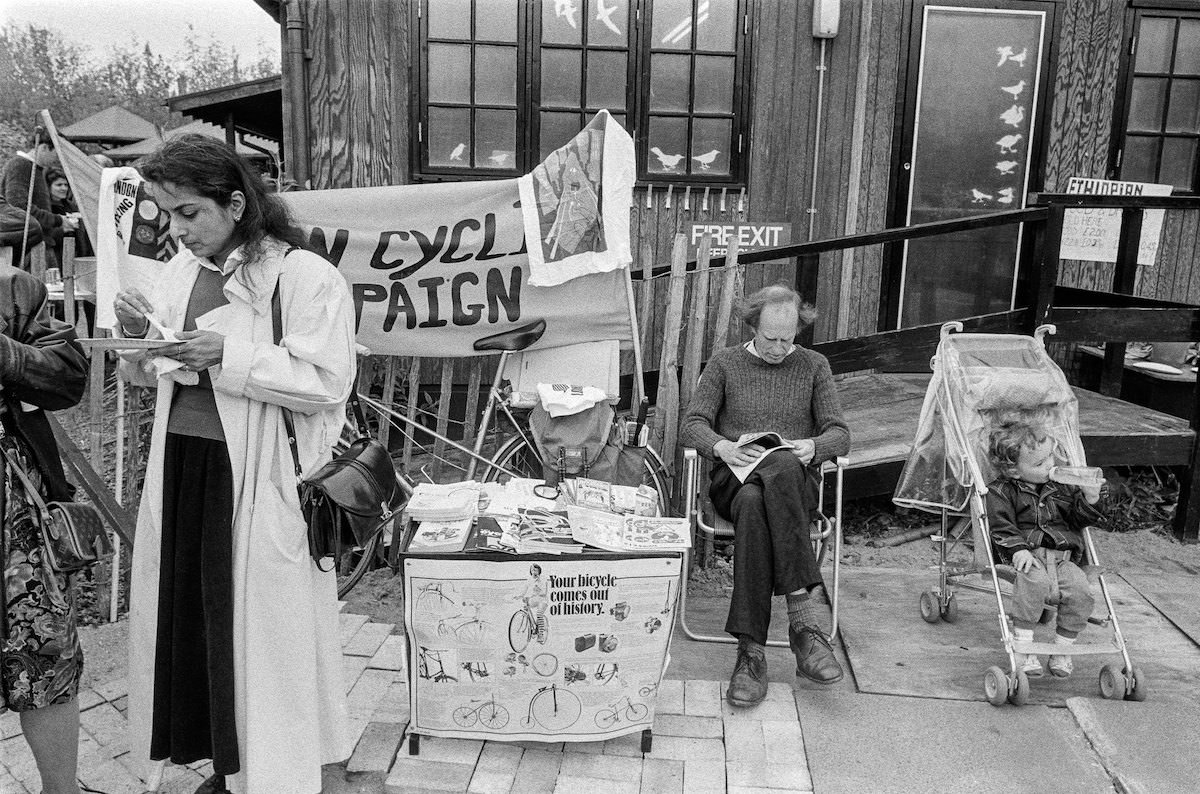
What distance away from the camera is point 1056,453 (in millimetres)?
3893

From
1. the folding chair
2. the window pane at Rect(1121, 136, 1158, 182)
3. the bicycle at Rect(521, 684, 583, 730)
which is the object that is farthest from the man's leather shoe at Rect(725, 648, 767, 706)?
the window pane at Rect(1121, 136, 1158, 182)

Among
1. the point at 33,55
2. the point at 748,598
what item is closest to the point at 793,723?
the point at 748,598

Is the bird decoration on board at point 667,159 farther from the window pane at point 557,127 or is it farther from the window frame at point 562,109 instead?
the window pane at point 557,127

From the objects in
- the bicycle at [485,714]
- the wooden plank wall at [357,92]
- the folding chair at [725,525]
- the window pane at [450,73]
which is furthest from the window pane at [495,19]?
the bicycle at [485,714]

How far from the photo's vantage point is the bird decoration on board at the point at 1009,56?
6523 millimetres

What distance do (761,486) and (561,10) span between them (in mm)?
4117

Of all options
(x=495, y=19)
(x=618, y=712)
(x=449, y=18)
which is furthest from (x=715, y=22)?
(x=618, y=712)

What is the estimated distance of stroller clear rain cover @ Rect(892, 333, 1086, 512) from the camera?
387 centimetres

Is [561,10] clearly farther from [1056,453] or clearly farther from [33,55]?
[33,55]

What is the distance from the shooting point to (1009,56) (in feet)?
21.4

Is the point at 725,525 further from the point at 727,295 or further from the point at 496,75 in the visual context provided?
the point at 496,75

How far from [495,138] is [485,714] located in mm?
4391

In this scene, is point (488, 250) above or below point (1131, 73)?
below

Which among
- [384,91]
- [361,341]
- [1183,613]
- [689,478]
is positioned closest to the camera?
[689,478]
